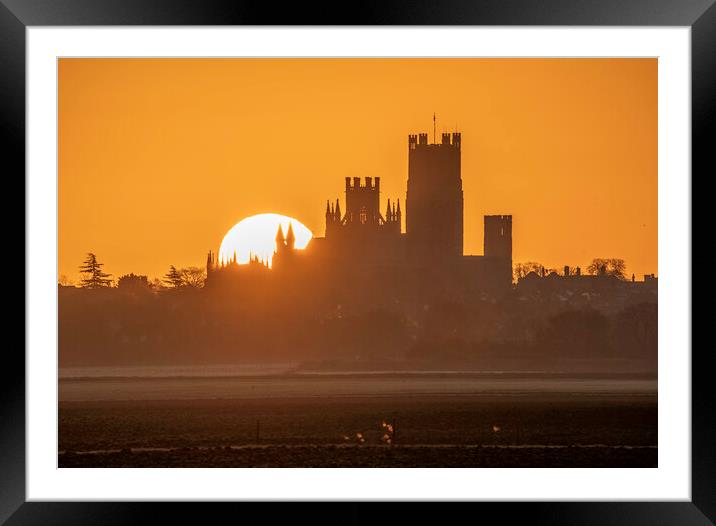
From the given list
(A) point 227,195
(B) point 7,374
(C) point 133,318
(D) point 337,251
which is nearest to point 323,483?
(B) point 7,374

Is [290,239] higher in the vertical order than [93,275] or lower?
higher

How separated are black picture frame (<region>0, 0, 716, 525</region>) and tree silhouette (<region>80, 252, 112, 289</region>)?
3467 cm

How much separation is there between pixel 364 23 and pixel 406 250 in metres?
44.8

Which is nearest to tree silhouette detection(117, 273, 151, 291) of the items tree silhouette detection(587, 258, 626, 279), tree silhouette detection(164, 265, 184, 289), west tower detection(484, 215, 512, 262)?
tree silhouette detection(164, 265, 184, 289)

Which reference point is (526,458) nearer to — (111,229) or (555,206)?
(555,206)

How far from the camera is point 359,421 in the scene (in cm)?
3122

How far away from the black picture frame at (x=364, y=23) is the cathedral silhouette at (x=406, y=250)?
39.6 meters

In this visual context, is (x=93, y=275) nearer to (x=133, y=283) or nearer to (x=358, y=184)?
(x=133, y=283)

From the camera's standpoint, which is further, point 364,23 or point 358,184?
point 358,184

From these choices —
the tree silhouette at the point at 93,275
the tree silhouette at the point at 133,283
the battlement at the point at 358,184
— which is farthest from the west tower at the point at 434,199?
the tree silhouette at the point at 93,275

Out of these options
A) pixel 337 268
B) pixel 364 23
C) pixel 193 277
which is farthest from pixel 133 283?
pixel 364 23

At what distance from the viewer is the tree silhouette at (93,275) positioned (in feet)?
119

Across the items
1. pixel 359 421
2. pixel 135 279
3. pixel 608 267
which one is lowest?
pixel 359 421

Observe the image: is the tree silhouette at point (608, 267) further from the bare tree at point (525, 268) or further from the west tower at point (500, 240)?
the west tower at point (500, 240)
